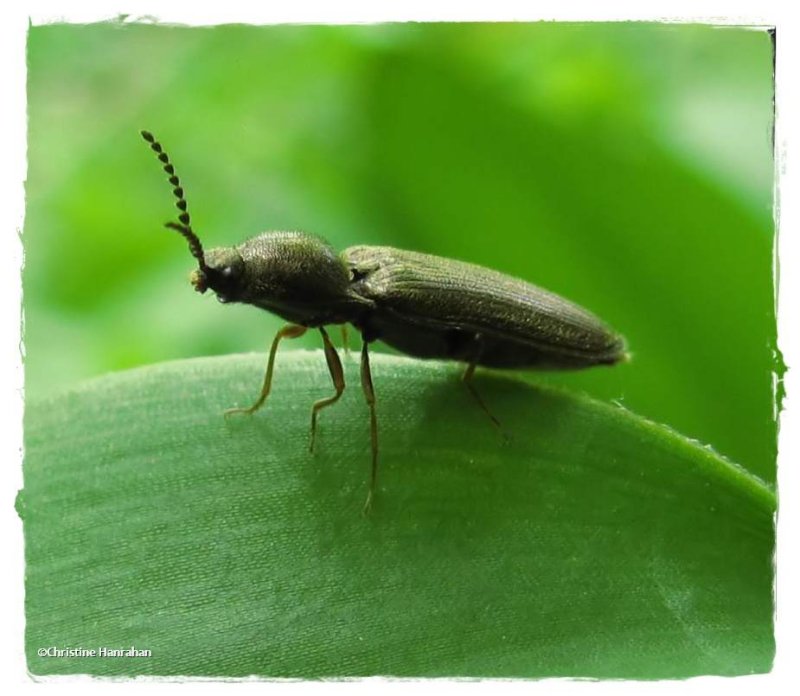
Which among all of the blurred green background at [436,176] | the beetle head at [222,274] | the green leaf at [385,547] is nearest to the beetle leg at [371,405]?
the green leaf at [385,547]

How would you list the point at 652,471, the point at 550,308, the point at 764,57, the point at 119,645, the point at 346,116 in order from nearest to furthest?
the point at 119,645
the point at 652,471
the point at 550,308
the point at 764,57
the point at 346,116

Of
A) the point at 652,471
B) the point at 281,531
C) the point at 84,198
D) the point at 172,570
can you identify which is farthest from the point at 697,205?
the point at 84,198

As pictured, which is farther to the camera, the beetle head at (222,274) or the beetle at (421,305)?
the beetle at (421,305)

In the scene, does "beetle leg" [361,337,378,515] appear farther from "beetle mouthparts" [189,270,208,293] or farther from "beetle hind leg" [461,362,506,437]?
"beetle mouthparts" [189,270,208,293]

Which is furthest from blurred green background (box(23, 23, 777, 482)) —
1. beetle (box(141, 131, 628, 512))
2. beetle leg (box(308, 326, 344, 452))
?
beetle (box(141, 131, 628, 512))

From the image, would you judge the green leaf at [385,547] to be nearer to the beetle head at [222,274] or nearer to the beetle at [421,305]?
the beetle head at [222,274]

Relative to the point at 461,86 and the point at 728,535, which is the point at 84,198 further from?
the point at 728,535
